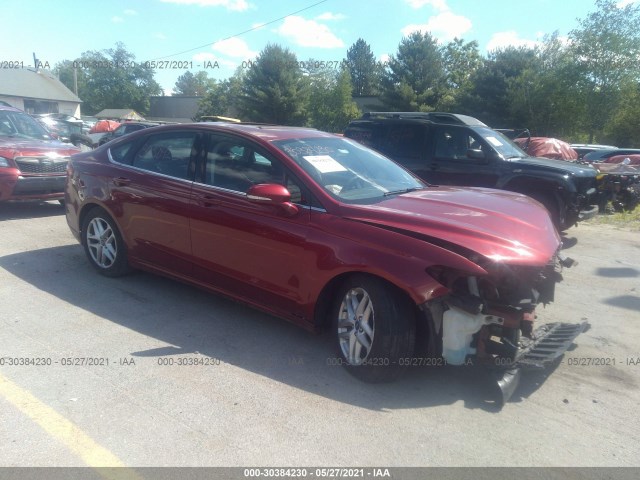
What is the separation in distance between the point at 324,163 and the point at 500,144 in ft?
17.5

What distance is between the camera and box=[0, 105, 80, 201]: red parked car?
26.8 ft

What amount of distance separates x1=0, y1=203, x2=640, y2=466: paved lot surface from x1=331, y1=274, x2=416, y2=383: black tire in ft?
0.50

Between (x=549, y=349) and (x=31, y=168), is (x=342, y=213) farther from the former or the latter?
(x=31, y=168)

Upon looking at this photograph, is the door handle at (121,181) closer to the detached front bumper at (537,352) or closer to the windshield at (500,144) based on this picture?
the detached front bumper at (537,352)

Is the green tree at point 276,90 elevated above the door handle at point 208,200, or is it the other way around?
the green tree at point 276,90

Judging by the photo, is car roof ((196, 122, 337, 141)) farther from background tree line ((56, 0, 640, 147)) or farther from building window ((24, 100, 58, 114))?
building window ((24, 100, 58, 114))

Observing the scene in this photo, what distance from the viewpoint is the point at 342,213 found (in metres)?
3.82

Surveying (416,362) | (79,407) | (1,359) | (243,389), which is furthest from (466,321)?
(1,359)

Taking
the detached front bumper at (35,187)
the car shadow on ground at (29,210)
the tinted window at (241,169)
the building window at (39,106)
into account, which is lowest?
the car shadow on ground at (29,210)

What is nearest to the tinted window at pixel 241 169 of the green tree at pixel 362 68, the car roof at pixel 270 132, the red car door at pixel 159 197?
the car roof at pixel 270 132

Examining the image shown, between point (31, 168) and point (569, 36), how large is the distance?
31559 millimetres

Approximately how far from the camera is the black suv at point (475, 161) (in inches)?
315

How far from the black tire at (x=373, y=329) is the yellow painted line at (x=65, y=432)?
5.30ft

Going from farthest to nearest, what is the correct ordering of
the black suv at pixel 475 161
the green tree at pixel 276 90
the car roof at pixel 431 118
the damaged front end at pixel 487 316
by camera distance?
the green tree at pixel 276 90 → the car roof at pixel 431 118 → the black suv at pixel 475 161 → the damaged front end at pixel 487 316
